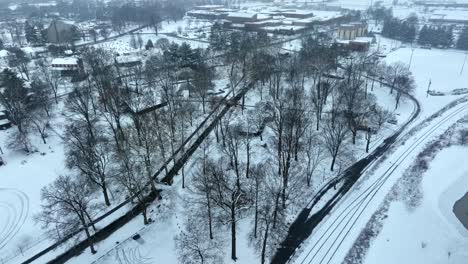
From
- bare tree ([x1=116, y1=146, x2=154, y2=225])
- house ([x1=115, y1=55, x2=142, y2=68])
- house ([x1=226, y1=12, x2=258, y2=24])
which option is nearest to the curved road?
bare tree ([x1=116, y1=146, x2=154, y2=225])

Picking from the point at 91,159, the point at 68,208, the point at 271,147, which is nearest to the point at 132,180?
the point at 91,159

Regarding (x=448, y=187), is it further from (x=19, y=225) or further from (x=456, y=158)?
(x=19, y=225)

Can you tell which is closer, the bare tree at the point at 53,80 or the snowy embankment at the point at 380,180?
the snowy embankment at the point at 380,180

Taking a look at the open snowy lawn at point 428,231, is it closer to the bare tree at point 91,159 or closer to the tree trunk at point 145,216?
the tree trunk at point 145,216

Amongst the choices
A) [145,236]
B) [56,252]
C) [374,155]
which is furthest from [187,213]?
[374,155]

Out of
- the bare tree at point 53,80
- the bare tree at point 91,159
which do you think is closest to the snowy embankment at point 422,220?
the bare tree at point 91,159

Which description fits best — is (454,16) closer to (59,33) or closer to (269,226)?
(269,226)
